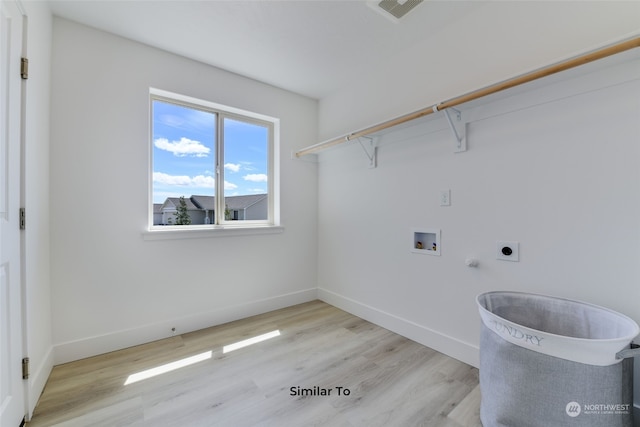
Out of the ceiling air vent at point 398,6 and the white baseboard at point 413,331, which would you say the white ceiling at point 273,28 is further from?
the white baseboard at point 413,331

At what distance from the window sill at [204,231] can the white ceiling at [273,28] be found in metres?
1.50

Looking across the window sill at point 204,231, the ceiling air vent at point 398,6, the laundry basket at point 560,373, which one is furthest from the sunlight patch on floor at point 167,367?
the ceiling air vent at point 398,6

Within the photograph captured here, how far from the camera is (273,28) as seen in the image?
196cm

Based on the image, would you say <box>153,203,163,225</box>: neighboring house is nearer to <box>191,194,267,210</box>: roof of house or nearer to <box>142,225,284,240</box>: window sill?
<box>142,225,284,240</box>: window sill

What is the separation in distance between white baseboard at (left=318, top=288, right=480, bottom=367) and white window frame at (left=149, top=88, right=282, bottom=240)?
3.56 feet

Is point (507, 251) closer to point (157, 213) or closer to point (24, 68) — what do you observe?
point (157, 213)

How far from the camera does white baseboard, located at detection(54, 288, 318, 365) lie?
6.23 ft

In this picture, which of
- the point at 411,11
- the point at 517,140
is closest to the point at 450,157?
the point at 517,140

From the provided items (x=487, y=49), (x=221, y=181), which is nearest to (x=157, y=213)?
(x=221, y=181)

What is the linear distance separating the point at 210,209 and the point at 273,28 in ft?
5.37

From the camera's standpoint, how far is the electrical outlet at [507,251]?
1.64 m

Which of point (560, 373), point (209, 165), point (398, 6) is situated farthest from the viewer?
point (209, 165)

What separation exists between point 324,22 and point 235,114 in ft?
4.19

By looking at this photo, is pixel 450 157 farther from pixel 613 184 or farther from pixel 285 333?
pixel 285 333
